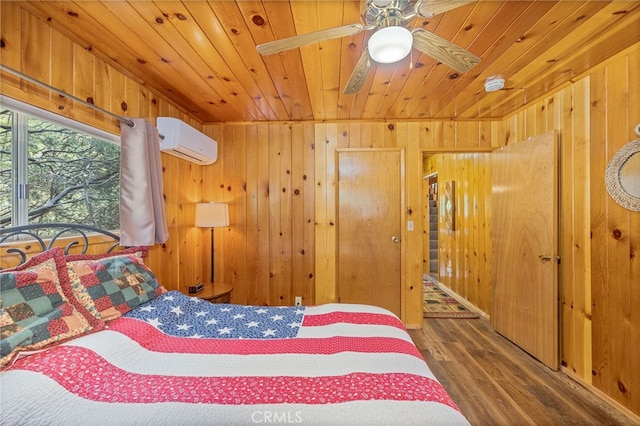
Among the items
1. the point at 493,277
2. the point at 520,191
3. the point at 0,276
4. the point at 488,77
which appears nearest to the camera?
the point at 0,276

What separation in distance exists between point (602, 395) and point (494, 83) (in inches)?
96.6

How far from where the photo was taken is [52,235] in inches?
60.9

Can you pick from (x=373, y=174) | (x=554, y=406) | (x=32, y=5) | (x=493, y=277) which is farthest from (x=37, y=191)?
(x=493, y=277)

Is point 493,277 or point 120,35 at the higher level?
point 120,35

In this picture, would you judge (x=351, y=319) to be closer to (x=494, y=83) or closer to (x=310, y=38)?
(x=310, y=38)

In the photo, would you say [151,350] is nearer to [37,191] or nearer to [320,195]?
[37,191]

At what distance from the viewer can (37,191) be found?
1.48 m

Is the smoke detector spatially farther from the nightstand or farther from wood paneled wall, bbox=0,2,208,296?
the nightstand

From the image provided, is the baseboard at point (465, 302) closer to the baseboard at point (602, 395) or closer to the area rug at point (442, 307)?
the area rug at point (442, 307)

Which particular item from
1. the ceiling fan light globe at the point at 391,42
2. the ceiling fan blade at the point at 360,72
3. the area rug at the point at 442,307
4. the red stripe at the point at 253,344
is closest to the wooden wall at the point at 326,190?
the area rug at the point at 442,307

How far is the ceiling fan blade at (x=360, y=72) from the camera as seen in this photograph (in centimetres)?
133

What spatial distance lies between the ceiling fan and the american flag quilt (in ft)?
4.47

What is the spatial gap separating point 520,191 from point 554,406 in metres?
1.75

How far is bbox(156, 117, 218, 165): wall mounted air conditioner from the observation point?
7.27 ft
